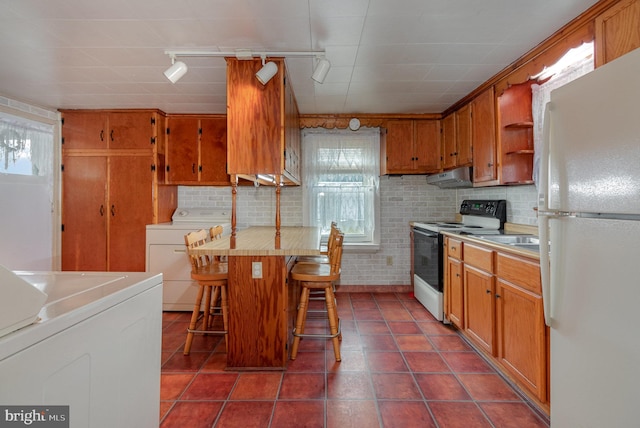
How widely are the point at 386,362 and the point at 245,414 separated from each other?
105 centimetres

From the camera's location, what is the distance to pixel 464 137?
3.33m

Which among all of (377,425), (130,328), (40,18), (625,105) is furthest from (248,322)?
(40,18)

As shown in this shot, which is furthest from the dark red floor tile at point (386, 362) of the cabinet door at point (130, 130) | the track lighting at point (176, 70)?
the cabinet door at point (130, 130)

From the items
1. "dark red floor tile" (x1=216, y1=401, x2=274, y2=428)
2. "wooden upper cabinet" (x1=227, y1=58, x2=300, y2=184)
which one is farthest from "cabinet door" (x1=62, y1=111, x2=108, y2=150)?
"dark red floor tile" (x1=216, y1=401, x2=274, y2=428)

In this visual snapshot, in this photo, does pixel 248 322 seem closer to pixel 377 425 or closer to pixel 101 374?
pixel 377 425

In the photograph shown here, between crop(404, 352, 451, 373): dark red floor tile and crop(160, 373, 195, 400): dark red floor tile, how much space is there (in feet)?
4.98

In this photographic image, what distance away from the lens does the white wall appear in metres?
4.09

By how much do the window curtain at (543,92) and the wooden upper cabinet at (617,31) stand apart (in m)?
0.35

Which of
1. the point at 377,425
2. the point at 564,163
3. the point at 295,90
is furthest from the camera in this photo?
the point at 295,90

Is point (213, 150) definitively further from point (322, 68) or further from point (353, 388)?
point (353, 388)

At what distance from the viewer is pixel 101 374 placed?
814mm

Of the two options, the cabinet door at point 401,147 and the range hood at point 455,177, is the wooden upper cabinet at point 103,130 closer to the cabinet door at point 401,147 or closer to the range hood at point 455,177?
the cabinet door at point 401,147

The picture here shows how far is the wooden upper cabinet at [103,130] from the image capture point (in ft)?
11.6

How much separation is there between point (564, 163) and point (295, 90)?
2.43 m
